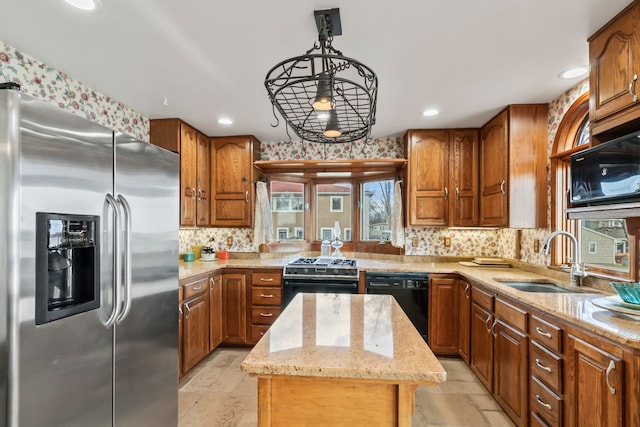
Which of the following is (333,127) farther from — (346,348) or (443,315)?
(443,315)

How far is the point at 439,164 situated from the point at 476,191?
469mm

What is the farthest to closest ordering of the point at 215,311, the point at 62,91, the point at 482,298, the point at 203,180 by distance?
the point at 203,180, the point at 215,311, the point at 482,298, the point at 62,91

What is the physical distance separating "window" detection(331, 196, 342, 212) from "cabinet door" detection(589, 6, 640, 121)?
2.74 metres

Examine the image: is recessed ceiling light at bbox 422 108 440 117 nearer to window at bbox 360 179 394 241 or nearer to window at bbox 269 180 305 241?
window at bbox 360 179 394 241

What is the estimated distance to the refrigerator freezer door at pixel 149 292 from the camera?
64.0 inches

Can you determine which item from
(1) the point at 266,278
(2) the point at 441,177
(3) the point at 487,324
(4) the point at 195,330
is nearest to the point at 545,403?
(3) the point at 487,324

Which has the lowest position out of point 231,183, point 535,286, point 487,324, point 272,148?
point 487,324

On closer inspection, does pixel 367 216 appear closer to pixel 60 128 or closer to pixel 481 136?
pixel 481 136

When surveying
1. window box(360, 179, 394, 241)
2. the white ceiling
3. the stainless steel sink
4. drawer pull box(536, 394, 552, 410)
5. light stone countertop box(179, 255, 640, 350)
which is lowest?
drawer pull box(536, 394, 552, 410)

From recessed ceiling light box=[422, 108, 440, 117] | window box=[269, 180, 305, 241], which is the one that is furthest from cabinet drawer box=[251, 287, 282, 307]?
recessed ceiling light box=[422, 108, 440, 117]

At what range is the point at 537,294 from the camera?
2.02 m

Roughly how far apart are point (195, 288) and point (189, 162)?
1.30m

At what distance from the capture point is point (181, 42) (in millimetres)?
1857

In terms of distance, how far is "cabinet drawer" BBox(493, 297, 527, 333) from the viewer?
200 cm
